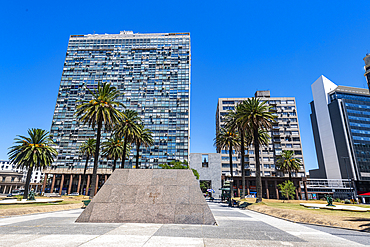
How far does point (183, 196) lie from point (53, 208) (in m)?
16.2

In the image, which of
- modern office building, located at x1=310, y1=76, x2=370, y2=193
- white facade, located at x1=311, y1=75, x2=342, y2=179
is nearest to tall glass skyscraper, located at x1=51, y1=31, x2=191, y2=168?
modern office building, located at x1=310, y1=76, x2=370, y2=193

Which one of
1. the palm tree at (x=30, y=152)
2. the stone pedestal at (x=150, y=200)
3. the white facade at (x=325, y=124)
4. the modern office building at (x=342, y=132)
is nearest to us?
the stone pedestal at (x=150, y=200)

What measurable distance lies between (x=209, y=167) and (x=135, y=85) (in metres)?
43.0

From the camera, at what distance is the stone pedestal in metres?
Answer: 12.2

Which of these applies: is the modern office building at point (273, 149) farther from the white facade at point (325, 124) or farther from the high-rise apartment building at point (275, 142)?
the white facade at point (325, 124)

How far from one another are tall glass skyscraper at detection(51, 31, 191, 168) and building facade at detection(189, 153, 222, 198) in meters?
4.02

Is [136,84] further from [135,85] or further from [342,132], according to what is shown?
[342,132]

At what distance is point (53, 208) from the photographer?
21.4 metres

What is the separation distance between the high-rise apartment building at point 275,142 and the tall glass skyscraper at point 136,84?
1829cm

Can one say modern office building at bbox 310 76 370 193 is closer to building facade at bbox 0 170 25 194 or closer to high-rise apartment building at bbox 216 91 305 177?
high-rise apartment building at bbox 216 91 305 177

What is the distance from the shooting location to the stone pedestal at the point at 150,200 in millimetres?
12164

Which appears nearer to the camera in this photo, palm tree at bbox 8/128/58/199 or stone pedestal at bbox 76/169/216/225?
stone pedestal at bbox 76/169/216/225

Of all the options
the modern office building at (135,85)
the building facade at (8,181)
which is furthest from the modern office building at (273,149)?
the building facade at (8,181)

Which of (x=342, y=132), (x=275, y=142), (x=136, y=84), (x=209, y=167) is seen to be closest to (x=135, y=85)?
(x=136, y=84)
